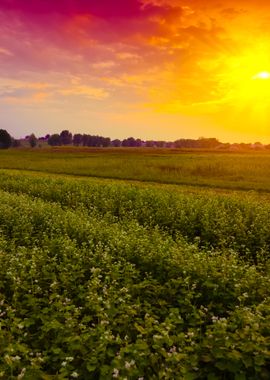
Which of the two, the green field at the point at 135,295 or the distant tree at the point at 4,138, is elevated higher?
the distant tree at the point at 4,138

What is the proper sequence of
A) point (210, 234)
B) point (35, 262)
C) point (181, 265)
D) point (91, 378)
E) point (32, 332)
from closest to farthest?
1. point (91, 378)
2. point (32, 332)
3. point (181, 265)
4. point (35, 262)
5. point (210, 234)

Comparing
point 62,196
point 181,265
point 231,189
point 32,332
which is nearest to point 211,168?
point 231,189

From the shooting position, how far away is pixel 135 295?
9336mm

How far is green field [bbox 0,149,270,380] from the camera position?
19.9 feet

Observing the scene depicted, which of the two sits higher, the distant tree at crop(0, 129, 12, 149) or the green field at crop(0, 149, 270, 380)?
the distant tree at crop(0, 129, 12, 149)

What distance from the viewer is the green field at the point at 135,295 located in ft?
19.9

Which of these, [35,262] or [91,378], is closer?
[91,378]

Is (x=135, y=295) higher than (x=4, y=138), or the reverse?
(x=4, y=138)

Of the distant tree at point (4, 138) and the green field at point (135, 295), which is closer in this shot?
the green field at point (135, 295)

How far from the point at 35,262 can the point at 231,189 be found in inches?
875

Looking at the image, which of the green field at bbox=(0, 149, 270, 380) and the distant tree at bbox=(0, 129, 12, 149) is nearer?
the green field at bbox=(0, 149, 270, 380)

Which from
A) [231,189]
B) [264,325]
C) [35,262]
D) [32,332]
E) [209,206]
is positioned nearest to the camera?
[264,325]

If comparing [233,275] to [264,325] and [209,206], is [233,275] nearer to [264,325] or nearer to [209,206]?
[264,325]

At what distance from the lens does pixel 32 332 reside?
8133mm
